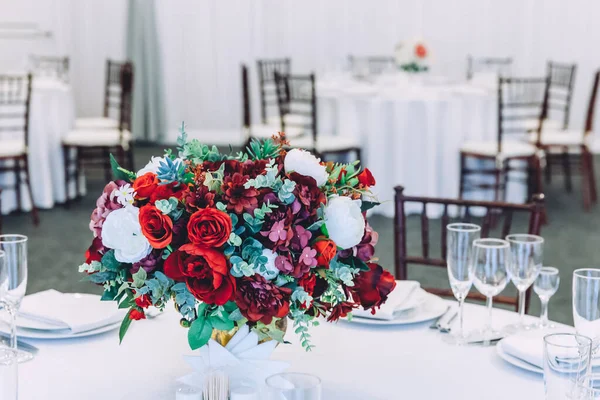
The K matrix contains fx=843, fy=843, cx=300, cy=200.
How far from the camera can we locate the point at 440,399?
1.37 meters

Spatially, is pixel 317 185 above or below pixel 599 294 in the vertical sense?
above

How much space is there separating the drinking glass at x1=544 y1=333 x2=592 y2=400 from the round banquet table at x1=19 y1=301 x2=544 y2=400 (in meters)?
0.25

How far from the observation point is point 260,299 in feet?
4.04

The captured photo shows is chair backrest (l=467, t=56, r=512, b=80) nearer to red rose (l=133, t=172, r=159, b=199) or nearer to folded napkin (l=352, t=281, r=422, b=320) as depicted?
folded napkin (l=352, t=281, r=422, b=320)

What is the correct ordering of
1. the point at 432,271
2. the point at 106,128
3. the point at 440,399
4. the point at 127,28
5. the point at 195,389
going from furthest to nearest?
the point at 127,28, the point at 106,128, the point at 432,271, the point at 440,399, the point at 195,389

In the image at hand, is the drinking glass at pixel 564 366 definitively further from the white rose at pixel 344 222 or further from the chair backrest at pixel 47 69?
the chair backrest at pixel 47 69

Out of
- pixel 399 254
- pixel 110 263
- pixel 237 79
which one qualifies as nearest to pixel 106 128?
pixel 237 79

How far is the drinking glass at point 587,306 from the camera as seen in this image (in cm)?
142

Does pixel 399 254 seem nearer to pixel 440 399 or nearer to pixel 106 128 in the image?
pixel 440 399

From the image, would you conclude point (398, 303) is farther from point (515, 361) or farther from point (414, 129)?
point (414, 129)

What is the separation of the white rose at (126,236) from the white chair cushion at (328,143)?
4313 mm

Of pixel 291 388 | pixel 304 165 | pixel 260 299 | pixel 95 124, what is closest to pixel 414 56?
pixel 95 124

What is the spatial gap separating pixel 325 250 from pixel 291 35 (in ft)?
25.5

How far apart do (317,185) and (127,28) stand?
8056 millimetres
